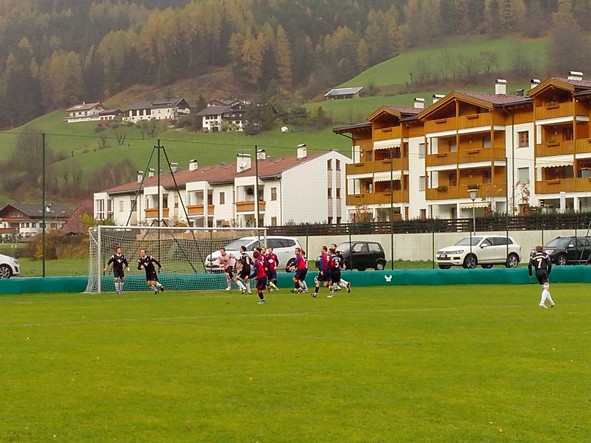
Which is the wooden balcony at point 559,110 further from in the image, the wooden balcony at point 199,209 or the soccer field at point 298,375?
the soccer field at point 298,375

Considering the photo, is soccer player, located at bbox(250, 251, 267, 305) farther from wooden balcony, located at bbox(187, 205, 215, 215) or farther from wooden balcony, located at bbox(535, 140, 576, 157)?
wooden balcony, located at bbox(187, 205, 215, 215)

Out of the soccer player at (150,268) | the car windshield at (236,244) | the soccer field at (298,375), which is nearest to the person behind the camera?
the soccer field at (298,375)

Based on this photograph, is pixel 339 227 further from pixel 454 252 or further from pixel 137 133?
pixel 137 133

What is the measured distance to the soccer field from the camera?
39.0ft

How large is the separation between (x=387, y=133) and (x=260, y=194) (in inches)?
530

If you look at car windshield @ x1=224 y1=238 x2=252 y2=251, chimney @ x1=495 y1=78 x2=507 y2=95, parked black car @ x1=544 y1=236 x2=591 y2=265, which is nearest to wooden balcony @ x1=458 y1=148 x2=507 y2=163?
chimney @ x1=495 y1=78 x2=507 y2=95

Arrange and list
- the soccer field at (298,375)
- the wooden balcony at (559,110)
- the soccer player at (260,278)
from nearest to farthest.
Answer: the soccer field at (298,375) < the soccer player at (260,278) < the wooden balcony at (559,110)

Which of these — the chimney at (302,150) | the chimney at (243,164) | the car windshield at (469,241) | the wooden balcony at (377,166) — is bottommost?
the car windshield at (469,241)

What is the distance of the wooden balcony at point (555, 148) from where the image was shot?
2795 inches

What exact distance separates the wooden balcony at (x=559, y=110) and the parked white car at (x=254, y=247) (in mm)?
26931

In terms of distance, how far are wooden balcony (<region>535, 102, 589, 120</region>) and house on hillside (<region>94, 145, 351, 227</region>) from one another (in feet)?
79.3

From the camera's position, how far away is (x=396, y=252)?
63.2 metres

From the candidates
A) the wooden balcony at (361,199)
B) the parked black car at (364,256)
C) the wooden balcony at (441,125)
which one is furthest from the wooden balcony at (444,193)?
the parked black car at (364,256)

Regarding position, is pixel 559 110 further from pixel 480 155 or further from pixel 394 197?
pixel 394 197
